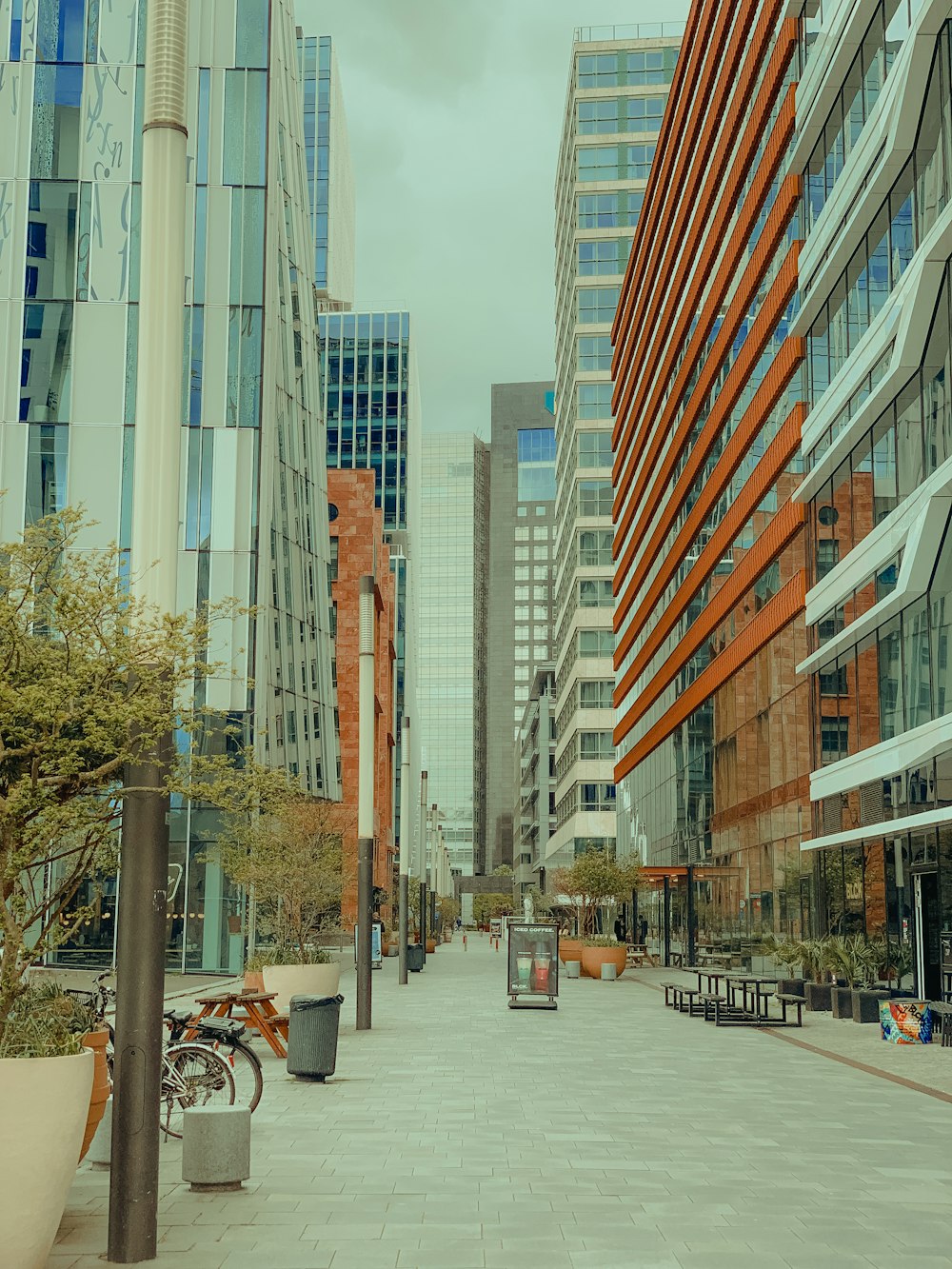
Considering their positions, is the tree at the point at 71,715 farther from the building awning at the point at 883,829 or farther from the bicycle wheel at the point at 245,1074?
the building awning at the point at 883,829

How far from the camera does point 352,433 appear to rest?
→ 14025cm

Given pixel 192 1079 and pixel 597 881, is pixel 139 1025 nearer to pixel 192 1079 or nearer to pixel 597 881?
pixel 192 1079

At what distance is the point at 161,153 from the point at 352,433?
133m

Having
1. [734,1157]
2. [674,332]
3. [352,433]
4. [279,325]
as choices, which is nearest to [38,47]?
[279,325]

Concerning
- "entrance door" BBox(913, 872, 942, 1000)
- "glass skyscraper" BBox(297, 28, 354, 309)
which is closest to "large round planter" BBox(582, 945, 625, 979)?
"entrance door" BBox(913, 872, 942, 1000)

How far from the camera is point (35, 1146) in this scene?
23.6 ft

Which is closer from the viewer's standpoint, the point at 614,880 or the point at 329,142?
the point at 614,880

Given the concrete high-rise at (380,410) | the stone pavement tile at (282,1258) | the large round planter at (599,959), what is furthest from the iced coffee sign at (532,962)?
Result: the concrete high-rise at (380,410)

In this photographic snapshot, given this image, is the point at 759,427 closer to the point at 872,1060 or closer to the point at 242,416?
the point at 242,416

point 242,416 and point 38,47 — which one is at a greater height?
point 38,47

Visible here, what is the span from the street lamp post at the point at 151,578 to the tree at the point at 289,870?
14.3 m

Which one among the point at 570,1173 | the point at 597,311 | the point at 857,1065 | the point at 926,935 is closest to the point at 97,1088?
the point at 570,1173

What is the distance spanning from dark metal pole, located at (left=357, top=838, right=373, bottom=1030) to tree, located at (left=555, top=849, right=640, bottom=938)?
2472cm

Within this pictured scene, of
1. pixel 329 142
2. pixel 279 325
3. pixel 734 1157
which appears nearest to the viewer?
pixel 734 1157
